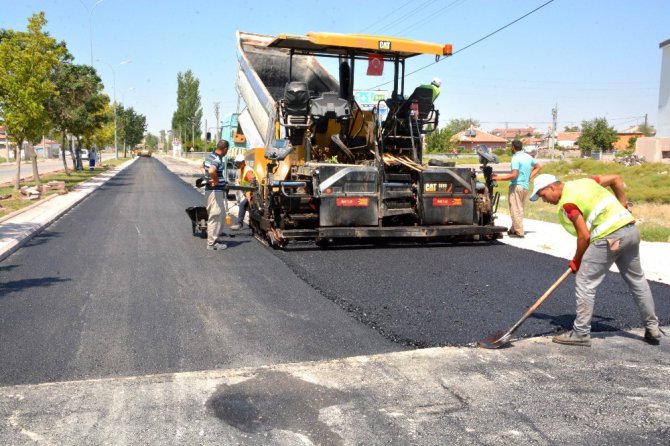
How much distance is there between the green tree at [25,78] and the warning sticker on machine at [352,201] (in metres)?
12.8

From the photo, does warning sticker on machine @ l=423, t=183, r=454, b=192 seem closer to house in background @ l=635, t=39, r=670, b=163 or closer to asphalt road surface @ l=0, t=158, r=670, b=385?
asphalt road surface @ l=0, t=158, r=670, b=385

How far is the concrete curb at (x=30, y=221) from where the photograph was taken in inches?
350

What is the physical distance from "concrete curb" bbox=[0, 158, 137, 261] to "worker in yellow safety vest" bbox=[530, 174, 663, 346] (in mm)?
6848

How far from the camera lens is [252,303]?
228 inches

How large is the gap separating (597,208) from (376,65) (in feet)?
18.5

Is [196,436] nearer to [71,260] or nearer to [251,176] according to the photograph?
[71,260]

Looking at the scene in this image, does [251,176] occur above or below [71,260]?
above

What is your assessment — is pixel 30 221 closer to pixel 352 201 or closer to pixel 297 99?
pixel 297 99

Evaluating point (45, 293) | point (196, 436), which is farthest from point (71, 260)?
point (196, 436)

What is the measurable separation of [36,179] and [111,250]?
15653mm

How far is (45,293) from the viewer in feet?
20.0

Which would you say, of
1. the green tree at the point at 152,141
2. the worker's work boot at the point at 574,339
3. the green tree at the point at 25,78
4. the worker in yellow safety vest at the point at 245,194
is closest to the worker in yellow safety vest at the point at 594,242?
the worker's work boot at the point at 574,339

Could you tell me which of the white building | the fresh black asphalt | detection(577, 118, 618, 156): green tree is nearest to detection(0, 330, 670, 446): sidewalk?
the fresh black asphalt

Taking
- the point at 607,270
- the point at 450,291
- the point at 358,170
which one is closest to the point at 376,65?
the point at 358,170
